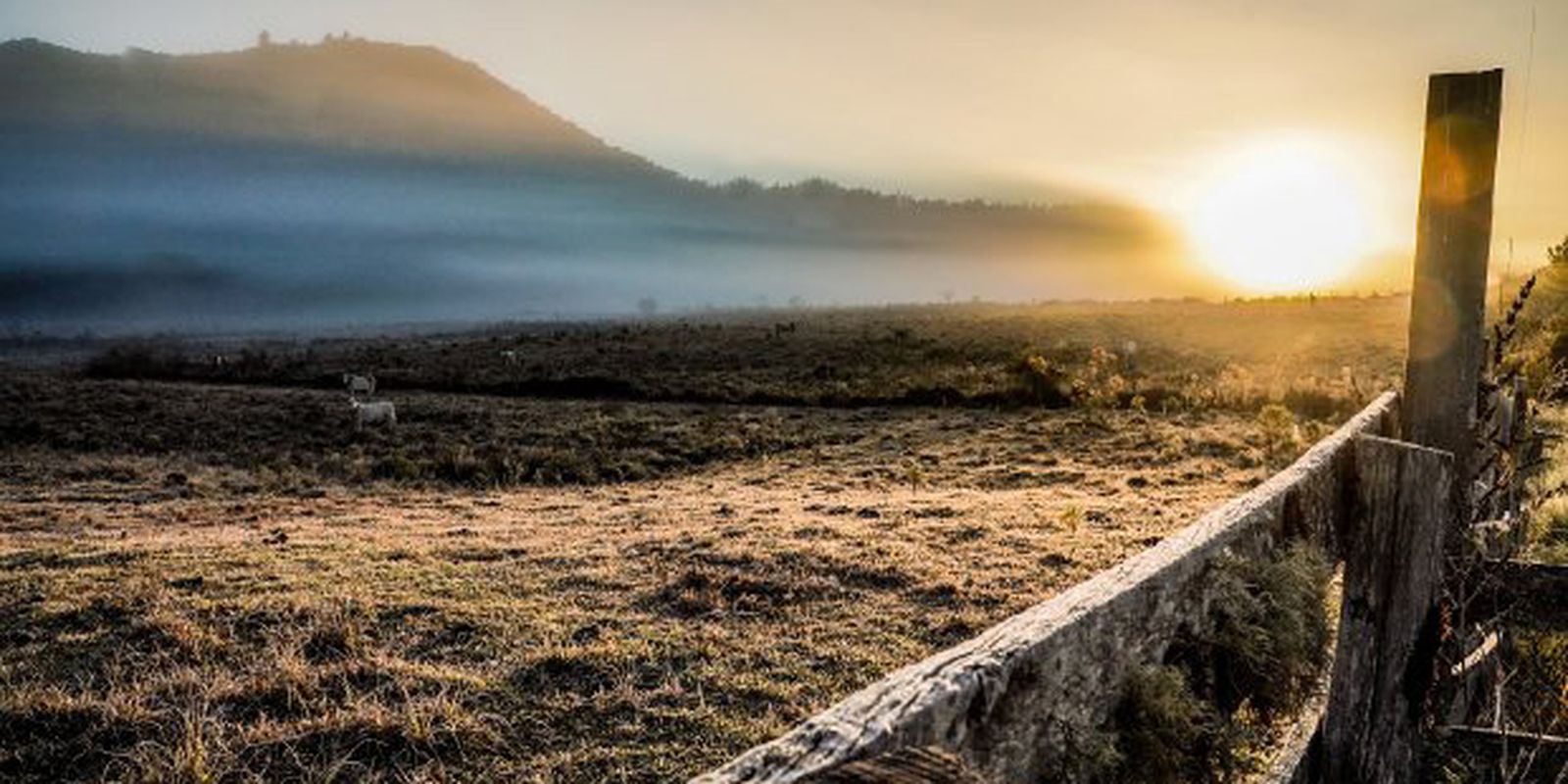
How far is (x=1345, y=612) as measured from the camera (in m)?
3.68

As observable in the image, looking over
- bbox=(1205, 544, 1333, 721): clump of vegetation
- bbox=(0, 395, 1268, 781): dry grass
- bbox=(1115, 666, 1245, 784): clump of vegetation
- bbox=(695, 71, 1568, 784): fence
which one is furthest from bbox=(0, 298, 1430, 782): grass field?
bbox=(1115, 666, 1245, 784): clump of vegetation

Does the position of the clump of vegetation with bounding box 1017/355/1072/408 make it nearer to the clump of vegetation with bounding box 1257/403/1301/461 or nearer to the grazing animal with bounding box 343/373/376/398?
the clump of vegetation with bounding box 1257/403/1301/461

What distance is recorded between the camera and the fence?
5.24 feet

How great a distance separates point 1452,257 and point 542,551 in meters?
10.8

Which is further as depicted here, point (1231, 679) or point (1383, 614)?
point (1383, 614)

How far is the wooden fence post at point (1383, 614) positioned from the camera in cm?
356

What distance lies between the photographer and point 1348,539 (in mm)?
3814

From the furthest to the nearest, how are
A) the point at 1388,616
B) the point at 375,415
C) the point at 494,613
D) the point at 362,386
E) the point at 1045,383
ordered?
the point at 362,386 < the point at 1045,383 < the point at 375,415 < the point at 494,613 < the point at 1388,616

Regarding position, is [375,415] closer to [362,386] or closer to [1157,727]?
[362,386]

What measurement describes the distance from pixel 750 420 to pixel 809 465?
329 inches

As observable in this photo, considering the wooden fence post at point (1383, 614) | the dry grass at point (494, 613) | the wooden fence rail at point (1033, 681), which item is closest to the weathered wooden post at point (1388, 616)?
the wooden fence post at point (1383, 614)

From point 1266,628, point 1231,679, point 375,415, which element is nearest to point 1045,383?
point 375,415

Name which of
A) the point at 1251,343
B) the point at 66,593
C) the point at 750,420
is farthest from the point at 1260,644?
the point at 1251,343

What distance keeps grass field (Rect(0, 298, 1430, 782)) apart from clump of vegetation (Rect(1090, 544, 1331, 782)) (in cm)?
403
